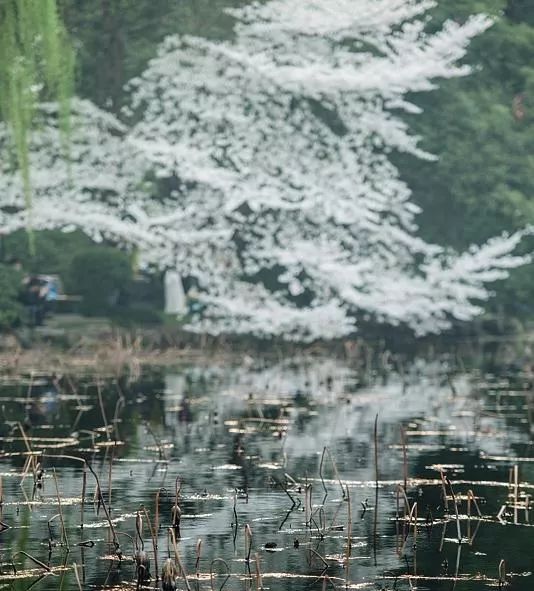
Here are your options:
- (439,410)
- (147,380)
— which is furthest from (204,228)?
(439,410)

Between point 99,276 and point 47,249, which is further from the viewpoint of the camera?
point 47,249

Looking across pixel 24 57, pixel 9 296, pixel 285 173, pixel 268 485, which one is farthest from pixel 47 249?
pixel 268 485

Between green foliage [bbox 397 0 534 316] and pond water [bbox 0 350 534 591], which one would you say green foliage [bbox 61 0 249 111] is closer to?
green foliage [bbox 397 0 534 316]

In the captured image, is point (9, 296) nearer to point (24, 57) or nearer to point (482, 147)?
point (482, 147)

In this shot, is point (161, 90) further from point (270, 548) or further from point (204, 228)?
point (270, 548)

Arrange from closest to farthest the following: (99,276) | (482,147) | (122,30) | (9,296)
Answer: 1. (9,296)
2. (99,276)
3. (122,30)
4. (482,147)

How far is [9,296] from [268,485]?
23.7 metres

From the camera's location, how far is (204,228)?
45.1 meters

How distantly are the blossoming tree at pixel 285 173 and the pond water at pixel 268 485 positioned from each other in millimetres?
11134

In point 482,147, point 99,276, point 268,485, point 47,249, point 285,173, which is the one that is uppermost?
point 482,147

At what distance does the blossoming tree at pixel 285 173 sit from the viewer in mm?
42344

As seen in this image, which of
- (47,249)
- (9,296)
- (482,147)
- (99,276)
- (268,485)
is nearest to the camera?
(268,485)

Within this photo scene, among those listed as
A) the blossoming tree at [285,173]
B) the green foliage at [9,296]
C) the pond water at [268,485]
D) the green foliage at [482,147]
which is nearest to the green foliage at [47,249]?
the blossoming tree at [285,173]

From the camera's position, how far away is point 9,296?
136 feet
